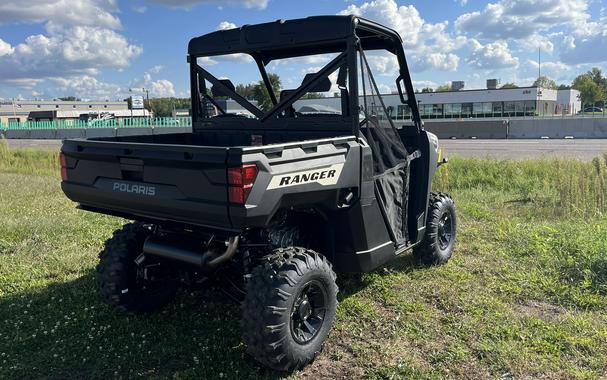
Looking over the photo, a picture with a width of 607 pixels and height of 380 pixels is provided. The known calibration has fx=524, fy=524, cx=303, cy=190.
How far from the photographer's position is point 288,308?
3281 millimetres

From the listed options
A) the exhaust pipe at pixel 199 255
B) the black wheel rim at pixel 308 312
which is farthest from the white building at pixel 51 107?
the black wheel rim at pixel 308 312

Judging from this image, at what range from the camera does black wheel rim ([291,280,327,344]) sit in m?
3.48

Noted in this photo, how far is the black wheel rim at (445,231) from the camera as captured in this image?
5562mm

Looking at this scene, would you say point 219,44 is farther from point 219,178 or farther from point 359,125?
point 219,178

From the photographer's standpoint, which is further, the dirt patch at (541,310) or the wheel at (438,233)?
the wheel at (438,233)

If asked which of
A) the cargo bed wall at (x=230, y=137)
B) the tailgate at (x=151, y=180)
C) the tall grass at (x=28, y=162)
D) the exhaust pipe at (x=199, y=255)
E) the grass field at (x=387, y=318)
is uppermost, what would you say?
the cargo bed wall at (x=230, y=137)

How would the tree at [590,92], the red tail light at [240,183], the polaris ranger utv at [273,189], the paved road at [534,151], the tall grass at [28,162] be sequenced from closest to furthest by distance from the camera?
1. the red tail light at [240,183]
2. the polaris ranger utv at [273,189]
3. the tall grass at [28,162]
4. the paved road at [534,151]
5. the tree at [590,92]

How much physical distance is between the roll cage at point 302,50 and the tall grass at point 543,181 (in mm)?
4072

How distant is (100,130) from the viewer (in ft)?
123

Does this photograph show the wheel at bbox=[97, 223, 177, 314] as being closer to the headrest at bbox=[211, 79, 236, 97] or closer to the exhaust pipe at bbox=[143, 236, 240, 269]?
the exhaust pipe at bbox=[143, 236, 240, 269]

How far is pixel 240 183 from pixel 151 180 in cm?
71

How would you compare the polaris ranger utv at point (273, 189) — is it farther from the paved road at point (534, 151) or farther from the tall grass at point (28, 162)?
the tall grass at point (28, 162)

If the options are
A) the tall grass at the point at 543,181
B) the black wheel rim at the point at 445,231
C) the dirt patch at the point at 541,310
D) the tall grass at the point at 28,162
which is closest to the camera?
the dirt patch at the point at 541,310

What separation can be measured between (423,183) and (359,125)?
1.20 m
